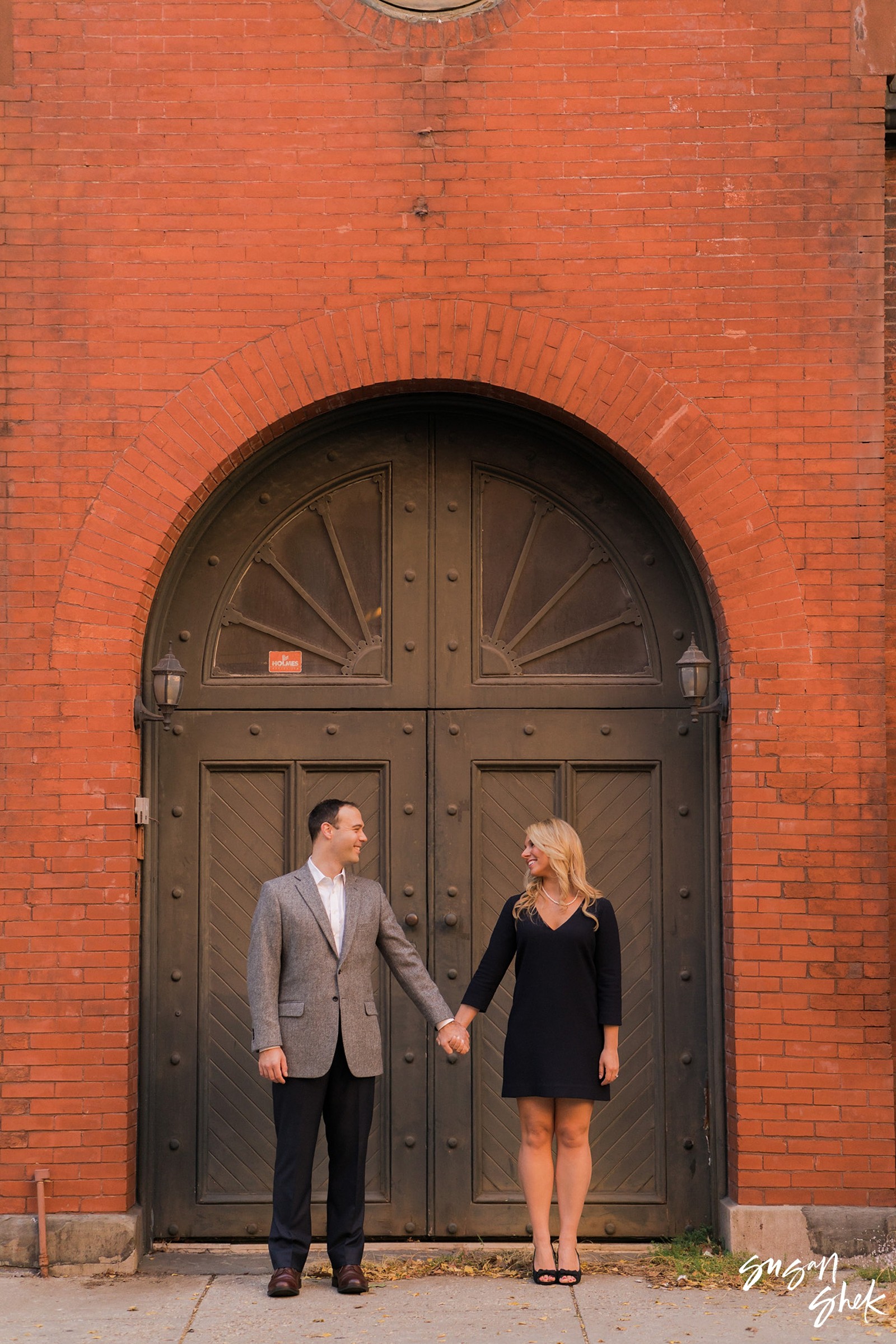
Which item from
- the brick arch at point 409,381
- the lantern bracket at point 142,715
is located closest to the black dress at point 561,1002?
the brick arch at point 409,381

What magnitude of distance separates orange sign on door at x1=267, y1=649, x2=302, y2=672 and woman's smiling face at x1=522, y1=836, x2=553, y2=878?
1.73m

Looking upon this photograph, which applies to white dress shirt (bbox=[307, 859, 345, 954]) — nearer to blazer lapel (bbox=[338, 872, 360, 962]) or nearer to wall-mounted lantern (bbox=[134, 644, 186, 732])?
blazer lapel (bbox=[338, 872, 360, 962])

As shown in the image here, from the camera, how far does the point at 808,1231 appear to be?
5.91 m

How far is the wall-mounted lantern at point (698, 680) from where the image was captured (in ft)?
20.5

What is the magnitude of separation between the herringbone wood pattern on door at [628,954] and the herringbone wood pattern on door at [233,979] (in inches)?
61.2

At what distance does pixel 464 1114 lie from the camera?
21.2ft

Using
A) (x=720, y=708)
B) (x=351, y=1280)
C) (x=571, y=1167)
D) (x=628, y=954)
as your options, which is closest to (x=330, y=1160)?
(x=351, y=1280)

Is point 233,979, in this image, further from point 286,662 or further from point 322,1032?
point 286,662

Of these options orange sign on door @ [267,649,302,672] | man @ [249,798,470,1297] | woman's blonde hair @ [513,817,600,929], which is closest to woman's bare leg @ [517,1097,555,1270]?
man @ [249,798,470,1297]

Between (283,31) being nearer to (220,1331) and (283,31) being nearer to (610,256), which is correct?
(610,256)

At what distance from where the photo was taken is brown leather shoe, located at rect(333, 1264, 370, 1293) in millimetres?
5410

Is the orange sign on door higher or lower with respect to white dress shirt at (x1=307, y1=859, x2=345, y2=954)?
Result: higher

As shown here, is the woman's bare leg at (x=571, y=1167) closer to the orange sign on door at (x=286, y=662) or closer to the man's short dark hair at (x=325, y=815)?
the man's short dark hair at (x=325, y=815)

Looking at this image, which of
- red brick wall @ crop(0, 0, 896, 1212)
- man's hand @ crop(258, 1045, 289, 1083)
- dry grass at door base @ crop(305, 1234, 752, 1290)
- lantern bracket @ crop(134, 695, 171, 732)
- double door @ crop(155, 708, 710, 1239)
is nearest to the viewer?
man's hand @ crop(258, 1045, 289, 1083)
